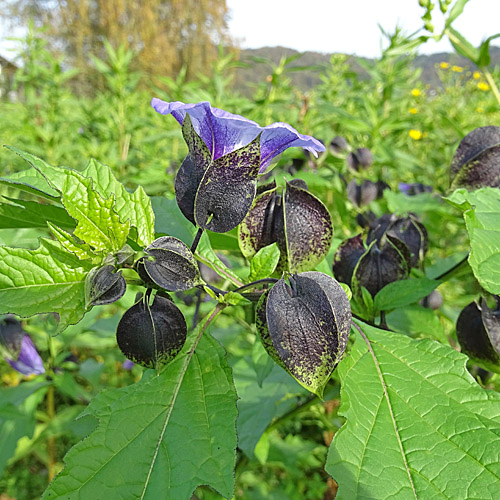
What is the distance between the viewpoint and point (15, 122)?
143 inches

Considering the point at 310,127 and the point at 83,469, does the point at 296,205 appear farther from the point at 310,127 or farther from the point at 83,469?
the point at 310,127

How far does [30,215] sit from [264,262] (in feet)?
1.10

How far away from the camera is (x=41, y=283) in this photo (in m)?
0.56

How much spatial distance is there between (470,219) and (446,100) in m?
5.36

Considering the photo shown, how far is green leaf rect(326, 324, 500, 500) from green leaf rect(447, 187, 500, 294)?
11 centimetres

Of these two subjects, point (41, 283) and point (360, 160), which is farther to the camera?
point (360, 160)

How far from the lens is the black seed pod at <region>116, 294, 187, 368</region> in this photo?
0.58 metres

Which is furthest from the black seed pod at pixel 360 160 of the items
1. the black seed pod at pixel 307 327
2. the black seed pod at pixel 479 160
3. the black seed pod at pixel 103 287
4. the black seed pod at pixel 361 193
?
the black seed pod at pixel 103 287

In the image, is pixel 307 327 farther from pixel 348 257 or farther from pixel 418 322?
pixel 418 322

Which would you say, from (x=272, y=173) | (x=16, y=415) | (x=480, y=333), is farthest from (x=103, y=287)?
(x=272, y=173)

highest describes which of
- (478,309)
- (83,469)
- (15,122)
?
(478,309)

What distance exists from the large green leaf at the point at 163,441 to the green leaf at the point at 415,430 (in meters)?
0.13

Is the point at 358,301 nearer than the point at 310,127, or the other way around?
the point at 358,301

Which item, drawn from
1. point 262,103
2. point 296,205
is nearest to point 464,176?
point 296,205
